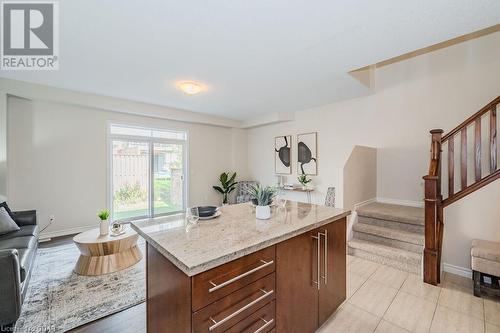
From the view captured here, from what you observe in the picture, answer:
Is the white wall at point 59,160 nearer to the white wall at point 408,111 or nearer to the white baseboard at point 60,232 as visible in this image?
the white baseboard at point 60,232

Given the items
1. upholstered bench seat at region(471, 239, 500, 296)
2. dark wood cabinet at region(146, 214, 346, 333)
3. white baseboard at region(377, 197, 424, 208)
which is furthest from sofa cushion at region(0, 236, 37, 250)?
white baseboard at region(377, 197, 424, 208)

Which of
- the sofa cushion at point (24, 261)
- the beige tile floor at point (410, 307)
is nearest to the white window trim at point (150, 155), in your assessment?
the sofa cushion at point (24, 261)

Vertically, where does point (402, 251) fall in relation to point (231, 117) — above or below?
below

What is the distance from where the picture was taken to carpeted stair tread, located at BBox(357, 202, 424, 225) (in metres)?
3.04

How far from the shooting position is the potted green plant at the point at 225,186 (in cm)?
603

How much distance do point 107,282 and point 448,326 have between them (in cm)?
337

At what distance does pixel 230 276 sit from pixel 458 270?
320 cm

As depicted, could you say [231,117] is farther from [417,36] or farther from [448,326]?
[448,326]

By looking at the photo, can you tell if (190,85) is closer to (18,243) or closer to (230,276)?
(18,243)

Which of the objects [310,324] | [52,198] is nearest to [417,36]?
[310,324]

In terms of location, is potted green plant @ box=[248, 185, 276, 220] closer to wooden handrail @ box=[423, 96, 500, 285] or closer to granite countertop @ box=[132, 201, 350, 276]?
granite countertop @ box=[132, 201, 350, 276]

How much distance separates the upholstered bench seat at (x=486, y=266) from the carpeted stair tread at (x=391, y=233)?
604 millimetres

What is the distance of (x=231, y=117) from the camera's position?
19.2 feet

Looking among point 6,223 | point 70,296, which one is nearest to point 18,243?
point 6,223
